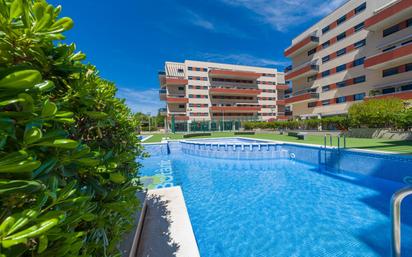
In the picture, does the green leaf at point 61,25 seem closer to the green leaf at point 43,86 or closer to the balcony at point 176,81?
the green leaf at point 43,86

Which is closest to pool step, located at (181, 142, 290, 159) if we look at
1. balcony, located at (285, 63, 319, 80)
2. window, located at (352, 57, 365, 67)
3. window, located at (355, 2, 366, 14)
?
window, located at (352, 57, 365, 67)

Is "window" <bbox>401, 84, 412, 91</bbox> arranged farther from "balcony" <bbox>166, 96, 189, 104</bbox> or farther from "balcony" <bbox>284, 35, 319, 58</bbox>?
"balcony" <bbox>166, 96, 189, 104</bbox>

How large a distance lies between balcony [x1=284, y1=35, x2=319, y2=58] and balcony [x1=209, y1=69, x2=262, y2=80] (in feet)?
37.6

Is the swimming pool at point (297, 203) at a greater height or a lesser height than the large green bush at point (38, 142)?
lesser

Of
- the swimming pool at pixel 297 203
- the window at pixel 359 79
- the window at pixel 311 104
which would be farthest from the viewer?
the window at pixel 311 104

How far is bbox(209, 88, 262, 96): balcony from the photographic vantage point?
43.7 meters

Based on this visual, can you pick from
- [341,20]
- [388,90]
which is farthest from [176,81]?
[388,90]

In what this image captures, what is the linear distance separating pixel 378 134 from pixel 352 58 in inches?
620

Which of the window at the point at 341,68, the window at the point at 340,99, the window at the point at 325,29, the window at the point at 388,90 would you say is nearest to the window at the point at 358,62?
the window at the point at 341,68

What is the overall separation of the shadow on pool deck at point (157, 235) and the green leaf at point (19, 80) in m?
2.87

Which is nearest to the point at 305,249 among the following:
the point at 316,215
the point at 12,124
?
the point at 316,215

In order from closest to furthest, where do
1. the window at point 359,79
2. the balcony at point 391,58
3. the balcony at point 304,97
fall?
the balcony at point 391,58
the window at point 359,79
the balcony at point 304,97

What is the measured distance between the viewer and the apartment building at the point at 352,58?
20062 millimetres

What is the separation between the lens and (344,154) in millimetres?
9305
